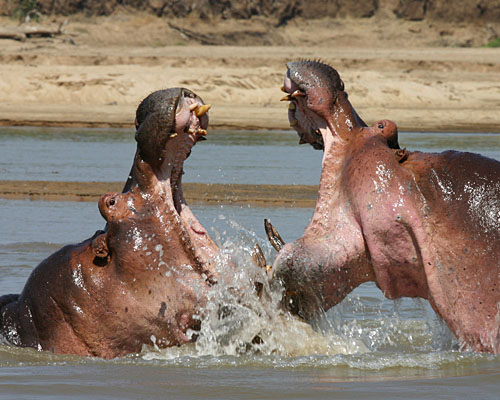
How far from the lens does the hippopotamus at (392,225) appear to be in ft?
12.5

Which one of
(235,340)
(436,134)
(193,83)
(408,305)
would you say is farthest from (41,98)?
(235,340)

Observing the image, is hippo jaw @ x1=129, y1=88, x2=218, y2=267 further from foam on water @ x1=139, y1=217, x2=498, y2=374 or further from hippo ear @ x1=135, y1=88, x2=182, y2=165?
foam on water @ x1=139, y1=217, x2=498, y2=374

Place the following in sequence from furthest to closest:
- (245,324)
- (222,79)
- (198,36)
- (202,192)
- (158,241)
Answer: (198,36) → (222,79) → (202,192) → (245,324) → (158,241)

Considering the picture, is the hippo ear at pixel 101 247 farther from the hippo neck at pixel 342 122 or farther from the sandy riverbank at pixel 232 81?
the sandy riverbank at pixel 232 81

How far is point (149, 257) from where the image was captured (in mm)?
4180

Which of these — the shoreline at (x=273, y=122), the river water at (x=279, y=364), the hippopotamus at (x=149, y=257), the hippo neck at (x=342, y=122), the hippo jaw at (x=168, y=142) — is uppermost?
the hippo neck at (x=342, y=122)

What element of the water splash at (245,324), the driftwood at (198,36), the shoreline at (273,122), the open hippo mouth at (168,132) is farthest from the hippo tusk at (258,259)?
the driftwood at (198,36)

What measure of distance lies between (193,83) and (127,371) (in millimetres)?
18976

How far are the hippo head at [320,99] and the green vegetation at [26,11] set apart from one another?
29.9 metres

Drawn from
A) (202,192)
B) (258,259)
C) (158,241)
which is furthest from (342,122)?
(202,192)

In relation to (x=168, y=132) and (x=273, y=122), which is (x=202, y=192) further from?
(x=273, y=122)

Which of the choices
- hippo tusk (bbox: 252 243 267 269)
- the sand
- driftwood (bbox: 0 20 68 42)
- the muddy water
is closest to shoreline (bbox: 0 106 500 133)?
the sand

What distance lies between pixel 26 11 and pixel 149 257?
30.5m

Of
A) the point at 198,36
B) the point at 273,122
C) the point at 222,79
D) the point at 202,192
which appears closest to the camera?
the point at 202,192
